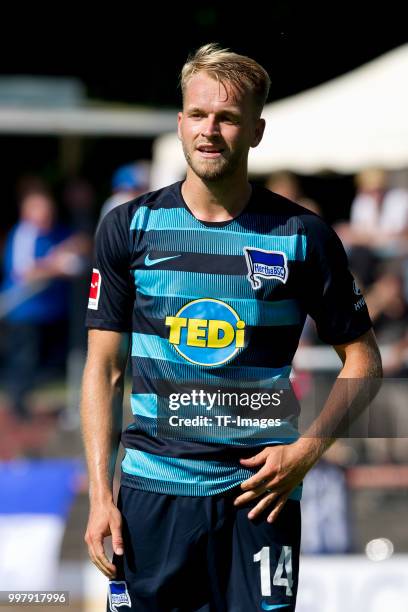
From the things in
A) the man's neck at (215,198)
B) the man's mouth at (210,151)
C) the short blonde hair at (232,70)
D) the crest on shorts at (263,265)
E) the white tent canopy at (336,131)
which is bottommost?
the crest on shorts at (263,265)

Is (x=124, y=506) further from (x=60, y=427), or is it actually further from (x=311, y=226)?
(x=60, y=427)

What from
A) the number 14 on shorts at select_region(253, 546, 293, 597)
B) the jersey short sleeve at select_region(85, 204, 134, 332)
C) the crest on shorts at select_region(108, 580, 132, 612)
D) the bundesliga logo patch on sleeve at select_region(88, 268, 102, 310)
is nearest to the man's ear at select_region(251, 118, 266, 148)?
the jersey short sleeve at select_region(85, 204, 134, 332)

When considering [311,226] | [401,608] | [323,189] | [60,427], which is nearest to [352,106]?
[323,189]

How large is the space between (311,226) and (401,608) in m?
2.34

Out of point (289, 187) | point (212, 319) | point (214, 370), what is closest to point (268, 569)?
point (214, 370)

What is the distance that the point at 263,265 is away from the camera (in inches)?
112

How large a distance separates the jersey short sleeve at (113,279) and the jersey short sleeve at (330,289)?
0.45 m

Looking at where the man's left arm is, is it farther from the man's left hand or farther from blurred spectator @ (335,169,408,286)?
blurred spectator @ (335,169,408,286)

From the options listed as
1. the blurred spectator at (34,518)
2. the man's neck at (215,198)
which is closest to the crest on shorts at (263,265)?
the man's neck at (215,198)

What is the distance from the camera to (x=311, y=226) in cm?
290

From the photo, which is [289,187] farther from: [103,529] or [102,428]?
[103,529]

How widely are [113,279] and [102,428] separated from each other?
1.24 ft

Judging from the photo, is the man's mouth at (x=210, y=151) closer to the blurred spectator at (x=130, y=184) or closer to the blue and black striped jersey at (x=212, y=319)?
the blue and black striped jersey at (x=212, y=319)

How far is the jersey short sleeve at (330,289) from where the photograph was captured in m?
2.89
